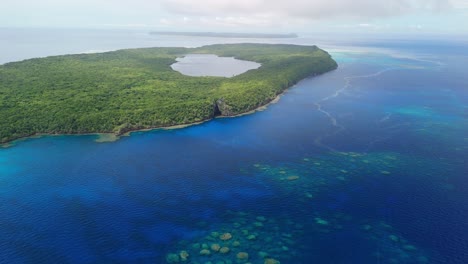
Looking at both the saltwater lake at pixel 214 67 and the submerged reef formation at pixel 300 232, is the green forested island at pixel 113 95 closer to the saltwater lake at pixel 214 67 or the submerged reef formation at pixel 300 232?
the saltwater lake at pixel 214 67

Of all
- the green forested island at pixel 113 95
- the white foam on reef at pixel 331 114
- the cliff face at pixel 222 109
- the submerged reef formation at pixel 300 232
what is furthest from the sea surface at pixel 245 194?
the green forested island at pixel 113 95

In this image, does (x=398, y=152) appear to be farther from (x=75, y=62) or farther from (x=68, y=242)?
(x=75, y=62)

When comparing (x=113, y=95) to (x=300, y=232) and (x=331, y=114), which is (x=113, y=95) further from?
(x=300, y=232)

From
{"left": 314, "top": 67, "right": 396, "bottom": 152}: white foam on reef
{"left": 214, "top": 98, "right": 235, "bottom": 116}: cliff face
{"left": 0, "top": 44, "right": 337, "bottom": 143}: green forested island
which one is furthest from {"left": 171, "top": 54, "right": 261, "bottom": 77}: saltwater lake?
{"left": 214, "top": 98, "right": 235, "bottom": 116}: cliff face

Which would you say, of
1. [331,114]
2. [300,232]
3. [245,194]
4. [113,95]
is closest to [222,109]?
[113,95]

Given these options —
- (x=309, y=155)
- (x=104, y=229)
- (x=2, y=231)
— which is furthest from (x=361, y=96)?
(x=2, y=231)

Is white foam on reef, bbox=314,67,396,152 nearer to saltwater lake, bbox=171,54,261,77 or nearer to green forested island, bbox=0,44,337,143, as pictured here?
green forested island, bbox=0,44,337,143
